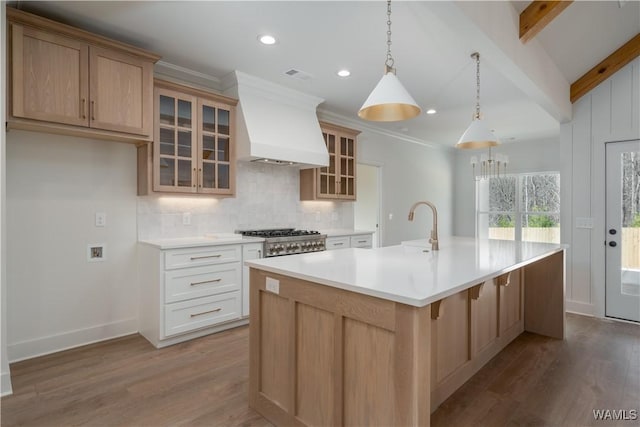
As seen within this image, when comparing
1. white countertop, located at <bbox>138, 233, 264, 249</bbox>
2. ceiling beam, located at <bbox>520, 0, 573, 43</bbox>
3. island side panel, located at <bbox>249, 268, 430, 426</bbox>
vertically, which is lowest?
island side panel, located at <bbox>249, 268, 430, 426</bbox>

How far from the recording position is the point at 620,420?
78.1 inches

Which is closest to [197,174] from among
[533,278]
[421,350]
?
[421,350]

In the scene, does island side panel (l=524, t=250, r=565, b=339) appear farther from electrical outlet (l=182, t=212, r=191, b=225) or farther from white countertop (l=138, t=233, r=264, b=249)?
electrical outlet (l=182, t=212, r=191, b=225)

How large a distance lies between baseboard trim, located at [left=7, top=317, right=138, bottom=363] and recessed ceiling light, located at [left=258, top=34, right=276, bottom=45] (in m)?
2.78

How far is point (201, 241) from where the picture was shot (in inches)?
127

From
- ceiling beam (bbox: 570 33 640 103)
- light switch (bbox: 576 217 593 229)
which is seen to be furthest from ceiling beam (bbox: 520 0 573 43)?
light switch (bbox: 576 217 593 229)

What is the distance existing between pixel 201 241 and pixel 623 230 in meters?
4.45

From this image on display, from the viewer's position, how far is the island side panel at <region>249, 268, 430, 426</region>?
133 cm

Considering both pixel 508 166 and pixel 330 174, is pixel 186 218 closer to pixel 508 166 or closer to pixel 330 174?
pixel 330 174

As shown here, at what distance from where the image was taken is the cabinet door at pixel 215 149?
340 centimetres

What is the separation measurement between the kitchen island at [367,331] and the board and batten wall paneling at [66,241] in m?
1.86

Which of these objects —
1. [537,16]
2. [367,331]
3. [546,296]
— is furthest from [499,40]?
[546,296]

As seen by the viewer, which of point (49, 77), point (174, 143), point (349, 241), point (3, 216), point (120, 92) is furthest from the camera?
point (349, 241)

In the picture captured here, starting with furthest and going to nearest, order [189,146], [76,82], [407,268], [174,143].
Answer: [189,146], [174,143], [76,82], [407,268]
